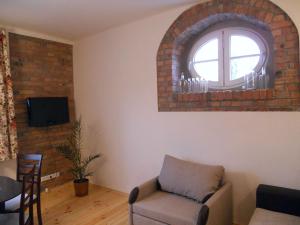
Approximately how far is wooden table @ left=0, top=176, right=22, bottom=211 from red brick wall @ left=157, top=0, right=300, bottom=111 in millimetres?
1869

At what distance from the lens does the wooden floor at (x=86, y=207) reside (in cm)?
280

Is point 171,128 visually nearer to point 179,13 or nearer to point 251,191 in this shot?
point 251,191

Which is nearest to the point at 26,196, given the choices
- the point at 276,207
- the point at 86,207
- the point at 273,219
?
the point at 86,207

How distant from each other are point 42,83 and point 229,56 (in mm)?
2905

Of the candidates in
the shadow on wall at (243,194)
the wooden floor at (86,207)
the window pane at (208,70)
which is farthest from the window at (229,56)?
the wooden floor at (86,207)

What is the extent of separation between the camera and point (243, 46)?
106 inches

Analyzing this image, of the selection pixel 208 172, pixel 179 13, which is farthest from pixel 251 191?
pixel 179 13

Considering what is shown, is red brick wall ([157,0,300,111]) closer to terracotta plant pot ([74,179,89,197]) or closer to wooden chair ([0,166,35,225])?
terracotta plant pot ([74,179,89,197])

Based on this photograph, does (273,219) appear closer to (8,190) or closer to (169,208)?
(169,208)

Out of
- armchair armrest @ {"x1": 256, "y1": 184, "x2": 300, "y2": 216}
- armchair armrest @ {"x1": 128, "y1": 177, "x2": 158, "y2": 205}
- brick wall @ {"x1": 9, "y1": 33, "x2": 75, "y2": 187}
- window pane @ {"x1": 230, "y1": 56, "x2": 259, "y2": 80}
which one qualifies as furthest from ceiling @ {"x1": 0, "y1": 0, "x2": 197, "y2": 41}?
armchair armrest @ {"x1": 256, "y1": 184, "x2": 300, "y2": 216}

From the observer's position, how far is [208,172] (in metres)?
2.38

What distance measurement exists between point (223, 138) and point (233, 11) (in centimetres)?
141

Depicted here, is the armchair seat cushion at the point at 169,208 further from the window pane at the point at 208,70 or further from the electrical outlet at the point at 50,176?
the electrical outlet at the point at 50,176

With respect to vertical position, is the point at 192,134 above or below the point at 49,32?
below
